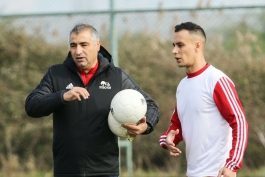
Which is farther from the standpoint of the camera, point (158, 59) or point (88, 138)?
point (158, 59)

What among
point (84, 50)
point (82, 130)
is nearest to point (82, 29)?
point (84, 50)

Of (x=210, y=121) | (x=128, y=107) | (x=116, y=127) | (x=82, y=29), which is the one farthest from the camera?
(x=82, y=29)

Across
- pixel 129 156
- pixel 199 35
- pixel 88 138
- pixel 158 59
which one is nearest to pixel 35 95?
pixel 88 138

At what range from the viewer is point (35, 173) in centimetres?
962

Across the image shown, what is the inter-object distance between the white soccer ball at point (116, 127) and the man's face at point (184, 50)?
735mm

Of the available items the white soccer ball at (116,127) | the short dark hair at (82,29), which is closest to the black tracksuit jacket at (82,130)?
the white soccer ball at (116,127)

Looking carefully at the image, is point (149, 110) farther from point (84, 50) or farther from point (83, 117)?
point (84, 50)

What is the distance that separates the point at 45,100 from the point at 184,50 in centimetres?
126

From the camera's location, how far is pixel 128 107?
17.0ft

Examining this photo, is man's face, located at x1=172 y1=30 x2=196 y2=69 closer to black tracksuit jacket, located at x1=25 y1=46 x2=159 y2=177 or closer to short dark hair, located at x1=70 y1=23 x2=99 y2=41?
black tracksuit jacket, located at x1=25 y1=46 x2=159 y2=177

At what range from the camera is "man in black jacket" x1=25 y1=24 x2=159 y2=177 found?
5414 millimetres

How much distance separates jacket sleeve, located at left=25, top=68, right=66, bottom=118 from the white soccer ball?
457 mm

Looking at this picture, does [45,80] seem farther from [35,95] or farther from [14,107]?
[14,107]

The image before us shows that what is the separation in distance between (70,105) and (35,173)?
446 centimetres
